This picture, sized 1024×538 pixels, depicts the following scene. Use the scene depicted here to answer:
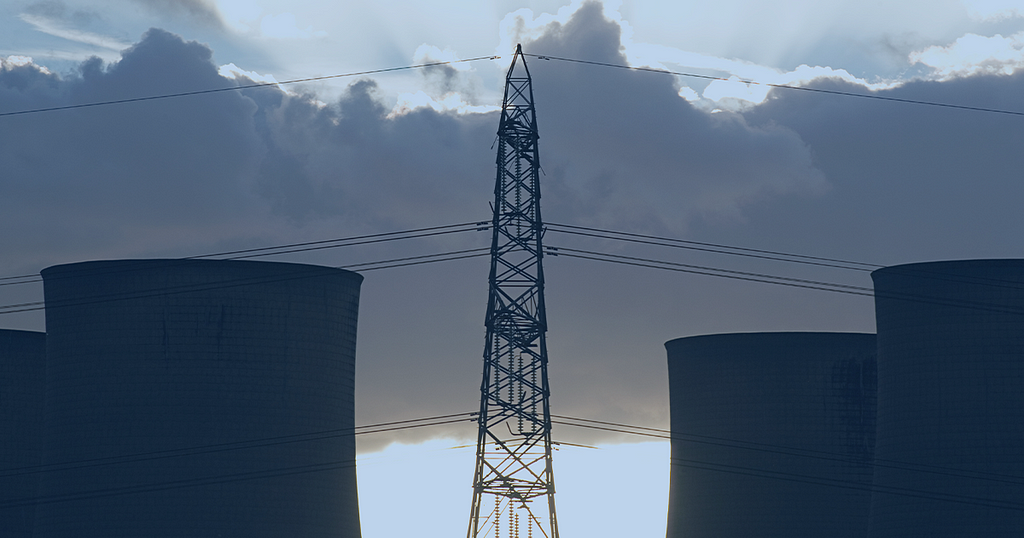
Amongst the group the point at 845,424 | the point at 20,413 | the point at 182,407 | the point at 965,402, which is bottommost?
the point at 965,402

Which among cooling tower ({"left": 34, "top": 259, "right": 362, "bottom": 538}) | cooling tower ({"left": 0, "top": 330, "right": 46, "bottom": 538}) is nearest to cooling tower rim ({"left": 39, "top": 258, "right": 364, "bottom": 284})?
cooling tower ({"left": 34, "top": 259, "right": 362, "bottom": 538})

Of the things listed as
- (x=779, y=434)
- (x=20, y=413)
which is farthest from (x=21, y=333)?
(x=779, y=434)

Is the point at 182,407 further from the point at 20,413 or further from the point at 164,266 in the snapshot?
the point at 20,413

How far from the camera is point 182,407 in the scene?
35.8m

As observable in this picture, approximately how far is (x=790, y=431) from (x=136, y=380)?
19.7 metres

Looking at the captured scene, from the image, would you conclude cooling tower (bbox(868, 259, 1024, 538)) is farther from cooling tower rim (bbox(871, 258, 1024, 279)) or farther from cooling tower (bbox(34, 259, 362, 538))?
cooling tower (bbox(34, 259, 362, 538))

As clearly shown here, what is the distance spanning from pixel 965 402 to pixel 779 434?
36.9 ft

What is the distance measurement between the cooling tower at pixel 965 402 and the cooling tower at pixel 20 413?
24.6 metres

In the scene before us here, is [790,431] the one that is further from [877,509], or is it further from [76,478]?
[76,478]

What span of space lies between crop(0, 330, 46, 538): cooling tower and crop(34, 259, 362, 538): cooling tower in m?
9.48

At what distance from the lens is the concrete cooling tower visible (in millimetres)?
45625

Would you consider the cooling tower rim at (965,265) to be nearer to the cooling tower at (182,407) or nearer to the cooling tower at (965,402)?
the cooling tower at (965,402)

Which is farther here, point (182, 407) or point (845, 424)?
point (845, 424)

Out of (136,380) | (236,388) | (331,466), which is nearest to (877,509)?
(331,466)
